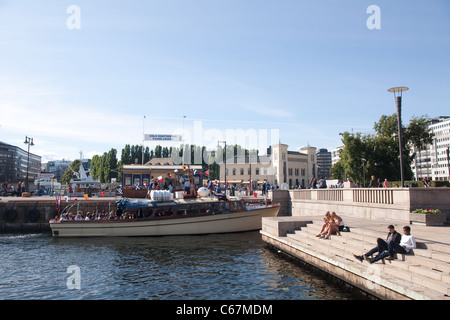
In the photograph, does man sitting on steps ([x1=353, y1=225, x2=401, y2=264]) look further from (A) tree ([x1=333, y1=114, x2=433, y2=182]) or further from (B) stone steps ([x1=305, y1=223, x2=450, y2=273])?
(A) tree ([x1=333, y1=114, x2=433, y2=182])

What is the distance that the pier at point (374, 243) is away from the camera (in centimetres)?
851

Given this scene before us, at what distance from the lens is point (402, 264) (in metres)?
9.41

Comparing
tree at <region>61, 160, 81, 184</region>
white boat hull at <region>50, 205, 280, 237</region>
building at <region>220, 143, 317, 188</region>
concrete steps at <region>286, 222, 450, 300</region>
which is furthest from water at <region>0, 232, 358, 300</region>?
tree at <region>61, 160, 81, 184</region>

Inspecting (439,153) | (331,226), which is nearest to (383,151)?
(331,226)

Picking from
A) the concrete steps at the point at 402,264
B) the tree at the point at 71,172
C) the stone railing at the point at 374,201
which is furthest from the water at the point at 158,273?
the tree at the point at 71,172

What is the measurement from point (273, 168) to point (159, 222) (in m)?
81.5

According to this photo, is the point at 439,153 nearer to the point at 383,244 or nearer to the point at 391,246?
the point at 383,244

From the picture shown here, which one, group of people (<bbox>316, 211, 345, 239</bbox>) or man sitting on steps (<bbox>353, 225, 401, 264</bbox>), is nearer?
man sitting on steps (<bbox>353, 225, 401, 264</bbox>)

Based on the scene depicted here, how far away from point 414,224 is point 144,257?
12866 millimetres

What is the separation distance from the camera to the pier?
851 cm

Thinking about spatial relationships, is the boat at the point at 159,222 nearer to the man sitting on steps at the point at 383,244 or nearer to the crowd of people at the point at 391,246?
the crowd of people at the point at 391,246

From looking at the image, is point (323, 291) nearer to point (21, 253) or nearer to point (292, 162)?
point (21, 253)

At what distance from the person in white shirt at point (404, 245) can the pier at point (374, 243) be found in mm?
151

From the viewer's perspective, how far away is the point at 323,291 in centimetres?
1104
